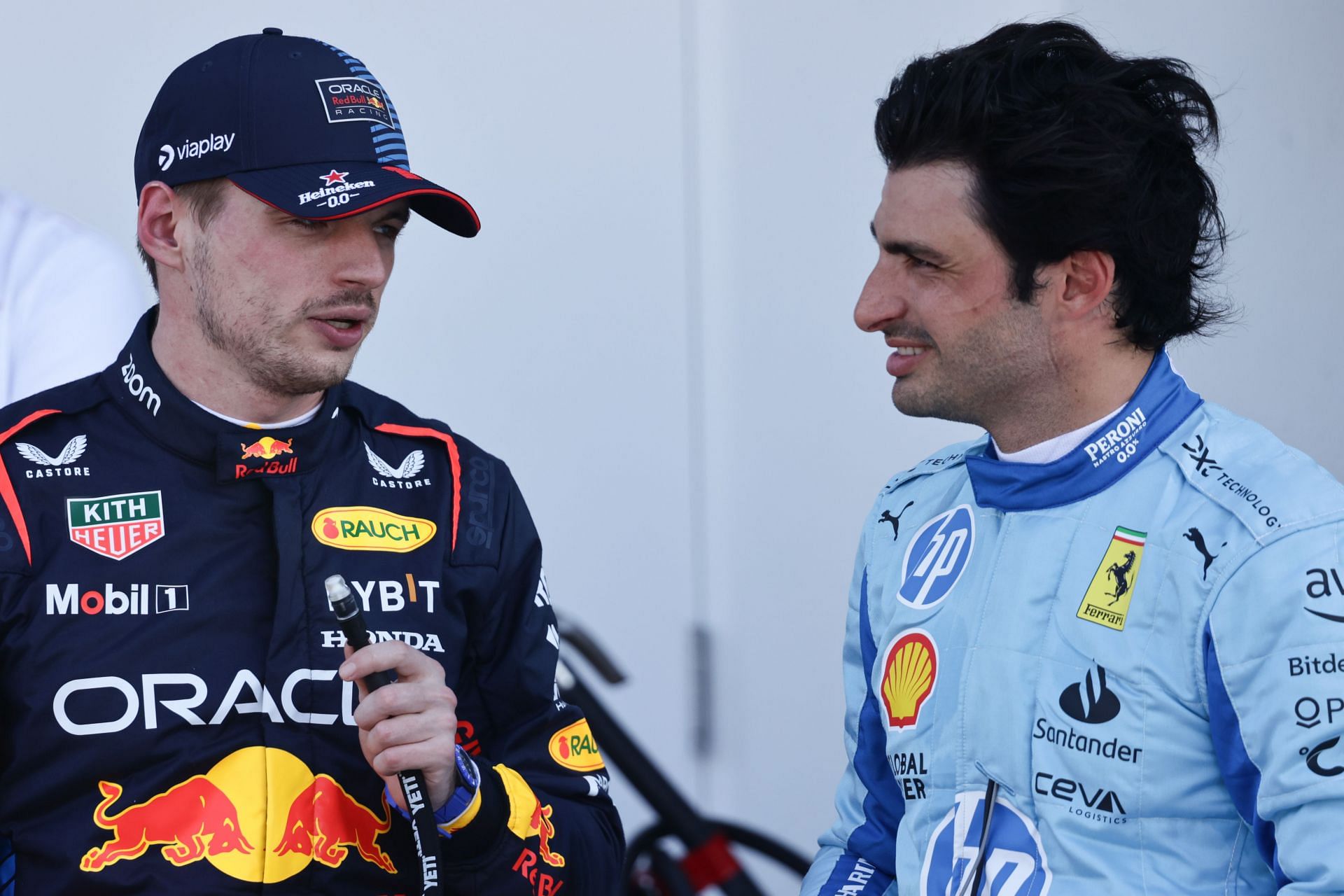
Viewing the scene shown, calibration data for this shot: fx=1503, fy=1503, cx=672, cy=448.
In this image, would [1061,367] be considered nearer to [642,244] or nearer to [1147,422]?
[1147,422]

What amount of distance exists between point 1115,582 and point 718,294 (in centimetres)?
168

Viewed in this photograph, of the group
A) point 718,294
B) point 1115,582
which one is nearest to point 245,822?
point 1115,582

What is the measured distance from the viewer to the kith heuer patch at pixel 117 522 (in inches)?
53.0

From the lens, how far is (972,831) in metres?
1.33

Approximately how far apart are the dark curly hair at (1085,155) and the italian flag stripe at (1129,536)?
0.67ft

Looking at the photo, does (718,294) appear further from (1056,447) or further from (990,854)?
(990,854)

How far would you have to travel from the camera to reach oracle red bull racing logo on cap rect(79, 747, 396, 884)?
1275 millimetres

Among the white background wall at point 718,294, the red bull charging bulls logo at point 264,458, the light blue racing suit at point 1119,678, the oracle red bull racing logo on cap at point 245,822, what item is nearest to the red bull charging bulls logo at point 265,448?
the red bull charging bulls logo at point 264,458

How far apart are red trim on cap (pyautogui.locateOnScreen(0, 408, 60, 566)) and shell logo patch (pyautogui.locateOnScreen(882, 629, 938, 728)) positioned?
792 mm

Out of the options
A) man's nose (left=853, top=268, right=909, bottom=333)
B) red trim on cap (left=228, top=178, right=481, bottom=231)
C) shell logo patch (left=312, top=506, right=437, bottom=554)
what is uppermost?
red trim on cap (left=228, top=178, right=481, bottom=231)

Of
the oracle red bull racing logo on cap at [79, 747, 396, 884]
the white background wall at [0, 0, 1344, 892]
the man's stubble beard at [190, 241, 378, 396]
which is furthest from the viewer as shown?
the white background wall at [0, 0, 1344, 892]

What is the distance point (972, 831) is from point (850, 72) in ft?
6.04

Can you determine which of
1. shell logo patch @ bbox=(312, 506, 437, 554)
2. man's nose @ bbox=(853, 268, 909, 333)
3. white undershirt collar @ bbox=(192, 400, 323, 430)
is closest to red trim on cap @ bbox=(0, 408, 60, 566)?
white undershirt collar @ bbox=(192, 400, 323, 430)

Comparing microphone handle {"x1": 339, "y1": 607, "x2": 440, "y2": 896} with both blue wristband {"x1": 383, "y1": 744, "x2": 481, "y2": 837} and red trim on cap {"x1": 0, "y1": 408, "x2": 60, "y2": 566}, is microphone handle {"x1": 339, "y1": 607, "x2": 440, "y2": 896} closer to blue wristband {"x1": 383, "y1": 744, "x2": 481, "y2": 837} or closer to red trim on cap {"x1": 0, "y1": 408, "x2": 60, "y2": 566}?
blue wristband {"x1": 383, "y1": 744, "x2": 481, "y2": 837}
